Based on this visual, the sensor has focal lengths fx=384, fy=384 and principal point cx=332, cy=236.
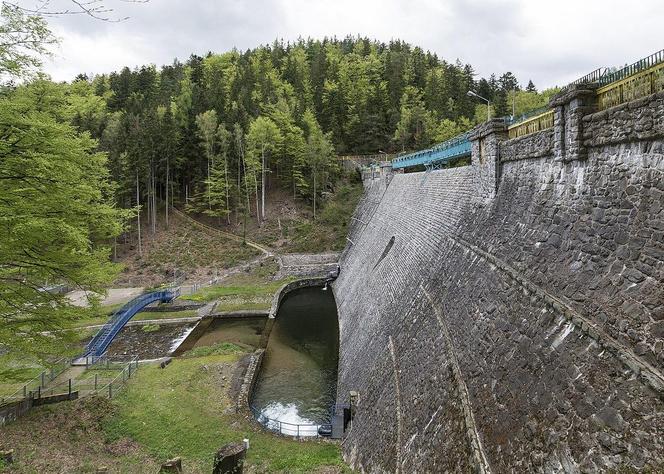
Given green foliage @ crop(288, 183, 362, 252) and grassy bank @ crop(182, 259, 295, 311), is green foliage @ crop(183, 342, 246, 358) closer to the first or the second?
grassy bank @ crop(182, 259, 295, 311)

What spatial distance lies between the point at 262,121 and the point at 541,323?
43.8 meters

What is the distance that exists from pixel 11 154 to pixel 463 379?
9.34 m

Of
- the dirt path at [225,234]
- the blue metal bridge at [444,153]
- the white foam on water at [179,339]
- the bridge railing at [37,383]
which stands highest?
the blue metal bridge at [444,153]

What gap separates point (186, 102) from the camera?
6128 cm

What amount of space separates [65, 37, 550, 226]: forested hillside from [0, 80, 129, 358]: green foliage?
2491 cm

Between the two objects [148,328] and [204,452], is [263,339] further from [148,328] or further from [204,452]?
[204,452]

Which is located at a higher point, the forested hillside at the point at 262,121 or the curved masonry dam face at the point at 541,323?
the forested hillside at the point at 262,121

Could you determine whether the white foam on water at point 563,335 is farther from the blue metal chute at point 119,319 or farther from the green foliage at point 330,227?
the green foliage at point 330,227

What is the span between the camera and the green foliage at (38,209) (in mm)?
6959

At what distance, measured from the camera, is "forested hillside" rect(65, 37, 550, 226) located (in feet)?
146

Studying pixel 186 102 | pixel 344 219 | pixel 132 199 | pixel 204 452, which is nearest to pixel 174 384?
pixel 204 452

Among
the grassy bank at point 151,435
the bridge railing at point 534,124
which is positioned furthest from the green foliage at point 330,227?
the bridge railing at point 534,124

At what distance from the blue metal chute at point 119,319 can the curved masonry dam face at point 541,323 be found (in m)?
13.8

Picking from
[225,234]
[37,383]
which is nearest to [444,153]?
[37,383]
